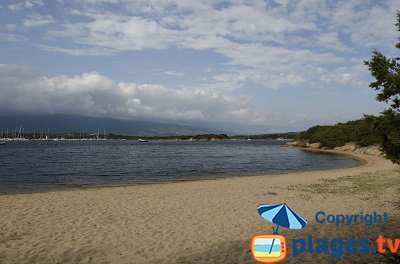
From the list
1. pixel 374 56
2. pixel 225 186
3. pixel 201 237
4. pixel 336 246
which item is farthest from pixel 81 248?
pixel 225 186

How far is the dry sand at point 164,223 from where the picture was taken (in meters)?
11.3

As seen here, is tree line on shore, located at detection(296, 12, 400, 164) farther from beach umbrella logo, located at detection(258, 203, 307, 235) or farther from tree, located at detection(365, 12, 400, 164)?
beach umbrella logo, located at detection(258, 203, 307, 235)

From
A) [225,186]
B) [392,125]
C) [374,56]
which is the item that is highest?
[374,56]

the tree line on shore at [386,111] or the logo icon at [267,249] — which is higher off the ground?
the tree line on shore at [386,111]

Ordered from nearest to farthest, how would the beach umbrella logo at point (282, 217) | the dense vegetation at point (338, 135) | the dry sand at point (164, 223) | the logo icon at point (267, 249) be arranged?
the logo icon at point (267, 249) → the beach umbrella logo at point (282, 217) → the dry sand at point (164, 223) → the dense vegetation at point (338, 135)

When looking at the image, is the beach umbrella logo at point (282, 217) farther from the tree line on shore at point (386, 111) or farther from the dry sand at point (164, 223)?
the tree line on shore at point (386, 111)

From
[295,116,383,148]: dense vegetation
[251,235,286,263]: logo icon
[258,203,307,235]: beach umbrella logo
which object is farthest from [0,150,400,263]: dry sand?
[295,116,383,148]: dense vegetation

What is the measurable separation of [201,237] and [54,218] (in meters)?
7.88

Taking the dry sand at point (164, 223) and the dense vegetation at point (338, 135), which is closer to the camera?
the dry sand at point (164, 223)

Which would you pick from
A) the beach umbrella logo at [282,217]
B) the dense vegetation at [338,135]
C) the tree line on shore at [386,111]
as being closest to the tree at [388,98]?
the tree line on shore at [386,111]

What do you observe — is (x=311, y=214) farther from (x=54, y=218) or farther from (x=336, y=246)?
(x=54, y=218)

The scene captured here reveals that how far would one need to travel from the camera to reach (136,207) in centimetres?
1908

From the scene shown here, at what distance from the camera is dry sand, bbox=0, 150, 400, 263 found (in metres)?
11.3

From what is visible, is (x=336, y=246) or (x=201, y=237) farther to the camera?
(x=201, y=237)
